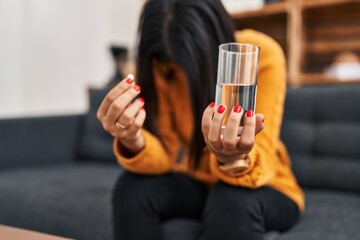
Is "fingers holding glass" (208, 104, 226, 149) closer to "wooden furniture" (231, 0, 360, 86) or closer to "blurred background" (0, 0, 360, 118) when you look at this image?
"blurred background" (0, 0, 360, 118)

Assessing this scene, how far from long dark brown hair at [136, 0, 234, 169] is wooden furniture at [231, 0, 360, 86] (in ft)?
2.57

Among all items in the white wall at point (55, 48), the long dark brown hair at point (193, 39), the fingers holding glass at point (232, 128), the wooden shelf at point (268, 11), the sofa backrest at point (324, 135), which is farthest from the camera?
the white wall at point (55, 48)

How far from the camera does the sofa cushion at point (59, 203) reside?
0.89 meters

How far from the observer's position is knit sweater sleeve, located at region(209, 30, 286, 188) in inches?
24.9

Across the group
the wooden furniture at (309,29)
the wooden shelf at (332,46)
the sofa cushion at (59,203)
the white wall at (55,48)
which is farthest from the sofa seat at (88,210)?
the white wall at (55,48)

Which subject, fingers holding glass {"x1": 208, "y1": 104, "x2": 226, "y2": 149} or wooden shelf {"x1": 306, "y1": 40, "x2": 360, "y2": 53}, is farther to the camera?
wooden shelf {"x1": 306, "y1": 40, "x2": 360, "y2": 53}

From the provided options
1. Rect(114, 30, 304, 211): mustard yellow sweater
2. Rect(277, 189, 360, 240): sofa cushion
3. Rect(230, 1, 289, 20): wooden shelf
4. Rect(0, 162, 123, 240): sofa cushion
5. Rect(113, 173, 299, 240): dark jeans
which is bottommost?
Rect(0, 162, 123, 240): sofa cushion

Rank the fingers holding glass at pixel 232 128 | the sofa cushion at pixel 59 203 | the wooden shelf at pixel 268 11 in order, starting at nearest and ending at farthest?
the fingers holding glass at pixel 232 128 < the sofa cushion at pixel 59 203 < the wooden shelf at pixel 268 11

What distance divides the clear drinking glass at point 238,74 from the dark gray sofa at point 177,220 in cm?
33

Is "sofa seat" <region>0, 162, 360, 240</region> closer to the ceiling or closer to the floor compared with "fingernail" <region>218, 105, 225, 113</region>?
closer to the floor

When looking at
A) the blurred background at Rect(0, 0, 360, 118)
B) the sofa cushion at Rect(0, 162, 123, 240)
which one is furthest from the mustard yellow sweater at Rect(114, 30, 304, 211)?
the blurred background at Rect(0, 0, 360, 118)

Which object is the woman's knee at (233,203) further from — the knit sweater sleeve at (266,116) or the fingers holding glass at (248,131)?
the fingers holding glass at (248,131)

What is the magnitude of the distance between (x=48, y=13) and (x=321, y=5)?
5.94 ft

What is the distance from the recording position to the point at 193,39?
0.73 m
